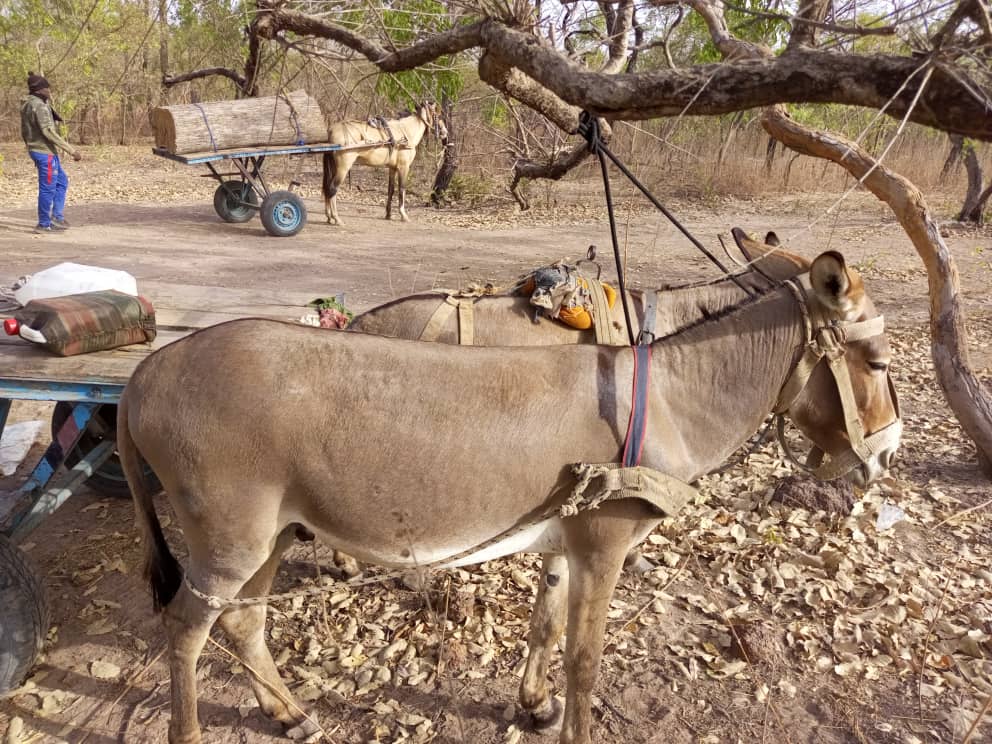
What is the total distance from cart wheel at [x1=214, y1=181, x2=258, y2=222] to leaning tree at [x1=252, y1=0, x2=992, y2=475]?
9.69 metres

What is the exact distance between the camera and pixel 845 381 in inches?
99.4

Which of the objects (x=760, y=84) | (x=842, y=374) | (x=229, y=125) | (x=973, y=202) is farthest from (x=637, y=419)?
(x=973, y=202)

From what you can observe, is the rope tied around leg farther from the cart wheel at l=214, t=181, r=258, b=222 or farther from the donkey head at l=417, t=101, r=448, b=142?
the donkey head at l=417, t=101, r=448, b=142

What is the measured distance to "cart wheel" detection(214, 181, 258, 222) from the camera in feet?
46.4

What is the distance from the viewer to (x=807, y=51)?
2.17m

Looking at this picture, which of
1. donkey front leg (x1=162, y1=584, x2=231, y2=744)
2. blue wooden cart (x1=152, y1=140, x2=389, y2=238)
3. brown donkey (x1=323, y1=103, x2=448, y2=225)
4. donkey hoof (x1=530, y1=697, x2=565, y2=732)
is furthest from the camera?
brown donkey (x1=323, y1=103, x2=448, y2=225)

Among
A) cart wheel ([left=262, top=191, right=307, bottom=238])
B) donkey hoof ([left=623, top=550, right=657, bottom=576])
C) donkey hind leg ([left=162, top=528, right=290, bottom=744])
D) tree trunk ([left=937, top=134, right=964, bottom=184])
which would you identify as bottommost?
donkey hoof ([left=623, top=550, right=657, bottom=576])

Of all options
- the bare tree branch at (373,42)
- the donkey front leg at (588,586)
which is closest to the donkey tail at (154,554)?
the donkey front leg at (588,586)

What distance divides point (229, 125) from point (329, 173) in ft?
9.02

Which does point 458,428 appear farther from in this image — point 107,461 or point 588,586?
point 107,461

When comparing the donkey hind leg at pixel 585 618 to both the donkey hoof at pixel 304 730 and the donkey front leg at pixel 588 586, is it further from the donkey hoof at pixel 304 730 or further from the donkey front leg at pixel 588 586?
the donkey hoof at pixel 304 730

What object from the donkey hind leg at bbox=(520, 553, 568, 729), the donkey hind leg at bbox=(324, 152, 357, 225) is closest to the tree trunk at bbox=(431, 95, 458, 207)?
the donkey hind leg at bbox=(324, 152, 357, 225)

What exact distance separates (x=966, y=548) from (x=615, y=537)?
10.4ft

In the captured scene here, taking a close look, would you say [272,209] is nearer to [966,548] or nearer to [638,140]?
[638,140]
